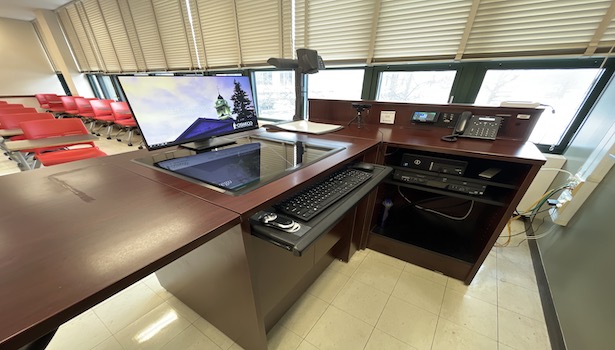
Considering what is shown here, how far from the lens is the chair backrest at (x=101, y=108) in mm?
4235

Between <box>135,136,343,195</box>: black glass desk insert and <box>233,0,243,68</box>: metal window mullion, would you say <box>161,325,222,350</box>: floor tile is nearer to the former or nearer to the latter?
<box>135,136,343,195</box>: black glass desk insert

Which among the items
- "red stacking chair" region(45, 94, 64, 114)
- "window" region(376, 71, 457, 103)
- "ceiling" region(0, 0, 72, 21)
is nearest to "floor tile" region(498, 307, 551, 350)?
"window" region(376, 71, 457, 103)

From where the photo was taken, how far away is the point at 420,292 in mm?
1340

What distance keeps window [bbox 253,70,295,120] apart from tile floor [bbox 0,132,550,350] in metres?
2.23

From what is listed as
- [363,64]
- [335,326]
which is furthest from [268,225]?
[363,64]

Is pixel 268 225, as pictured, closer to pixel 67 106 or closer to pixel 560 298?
pixel 560 298

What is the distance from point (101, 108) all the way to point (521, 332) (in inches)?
262

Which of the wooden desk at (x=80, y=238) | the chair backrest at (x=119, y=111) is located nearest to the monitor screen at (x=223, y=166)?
the wooden desk at (x=80, y=238)

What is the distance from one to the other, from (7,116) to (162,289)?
10.8ft

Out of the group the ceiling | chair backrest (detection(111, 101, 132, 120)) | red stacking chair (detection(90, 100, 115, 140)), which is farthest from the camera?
the ceiling

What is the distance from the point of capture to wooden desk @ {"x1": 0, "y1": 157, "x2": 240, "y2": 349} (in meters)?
0.32

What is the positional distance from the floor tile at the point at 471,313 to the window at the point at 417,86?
5.09 feet

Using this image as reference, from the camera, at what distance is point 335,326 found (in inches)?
45.1

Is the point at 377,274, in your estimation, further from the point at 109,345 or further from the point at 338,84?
the point at 338,84
